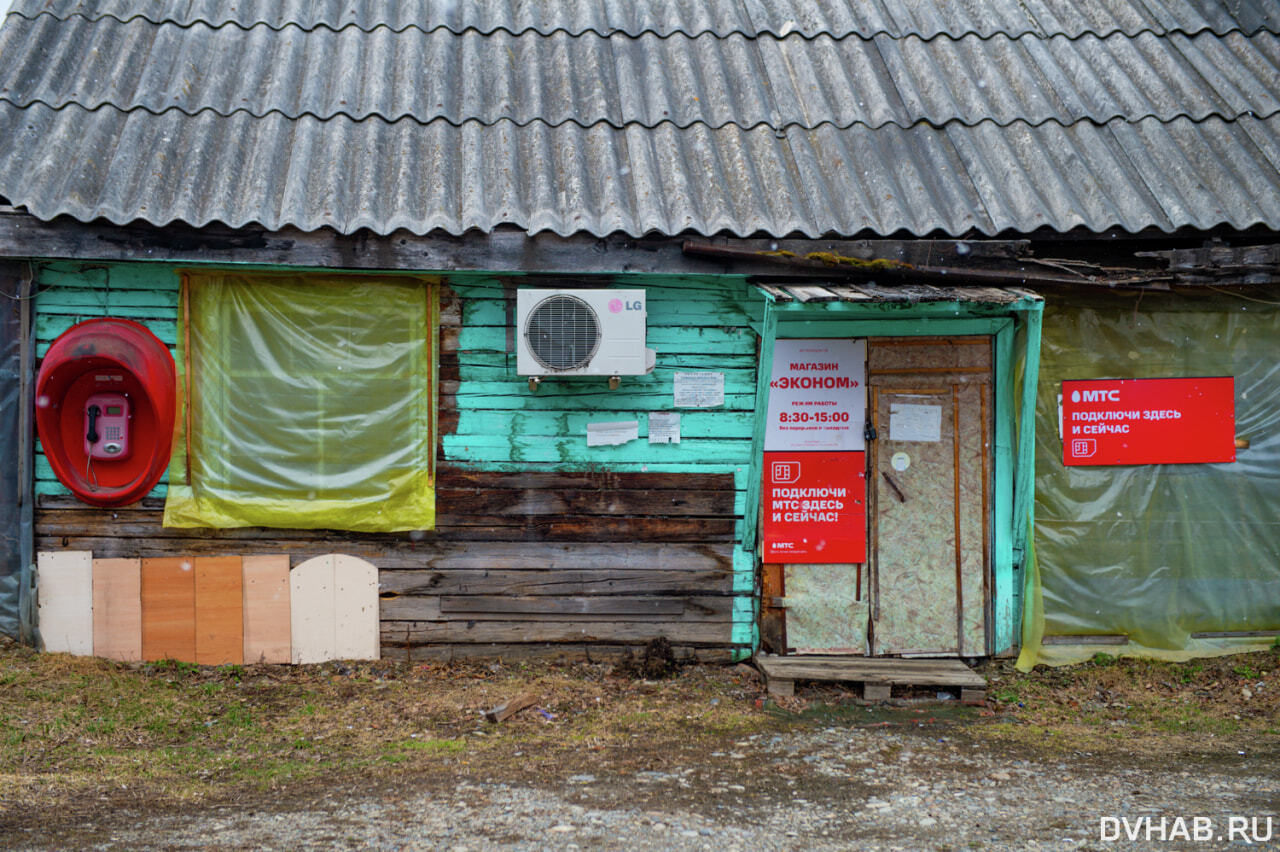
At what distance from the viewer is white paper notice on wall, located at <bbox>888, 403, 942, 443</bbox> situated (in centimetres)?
672

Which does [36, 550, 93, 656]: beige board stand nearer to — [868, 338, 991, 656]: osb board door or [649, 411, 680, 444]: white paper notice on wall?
[649, 411, 680, 444]: white paper notice on wall

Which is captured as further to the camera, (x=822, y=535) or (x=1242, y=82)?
(x=1242, y=82)

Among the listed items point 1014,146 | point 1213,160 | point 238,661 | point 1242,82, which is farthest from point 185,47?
point 1242,82

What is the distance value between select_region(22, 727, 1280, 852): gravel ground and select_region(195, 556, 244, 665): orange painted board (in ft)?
7.37

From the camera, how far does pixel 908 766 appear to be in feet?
16.9

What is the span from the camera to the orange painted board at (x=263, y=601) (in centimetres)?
650

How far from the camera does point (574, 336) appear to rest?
6.20 metres

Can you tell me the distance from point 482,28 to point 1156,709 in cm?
714

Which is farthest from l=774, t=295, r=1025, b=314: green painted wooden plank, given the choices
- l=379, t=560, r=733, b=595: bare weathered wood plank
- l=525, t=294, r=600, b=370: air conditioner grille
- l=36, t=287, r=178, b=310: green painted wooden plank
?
l=36, t=287, r=178, b=310: green painted wooden plank

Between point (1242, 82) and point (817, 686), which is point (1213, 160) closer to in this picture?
point (1242, 82)

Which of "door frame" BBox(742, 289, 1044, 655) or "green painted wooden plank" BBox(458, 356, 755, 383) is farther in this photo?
"green painted wooden plank" BBox(458, 356, 755, 383)

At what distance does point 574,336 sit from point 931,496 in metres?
2.79

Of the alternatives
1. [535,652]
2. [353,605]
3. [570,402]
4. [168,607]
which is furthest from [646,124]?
[168,607]

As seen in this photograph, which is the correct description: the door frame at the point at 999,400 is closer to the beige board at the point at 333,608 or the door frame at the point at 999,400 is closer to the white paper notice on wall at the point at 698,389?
the white paper notice on wall at the point at 698,389
